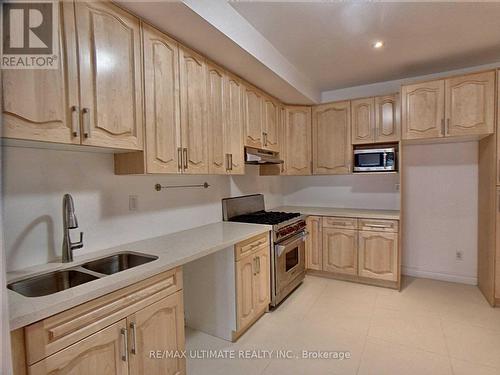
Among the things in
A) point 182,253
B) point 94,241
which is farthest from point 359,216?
point 94,241

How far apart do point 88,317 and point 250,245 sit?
4.51ft

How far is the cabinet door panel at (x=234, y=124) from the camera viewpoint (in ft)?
8.11

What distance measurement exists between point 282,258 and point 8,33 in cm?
255

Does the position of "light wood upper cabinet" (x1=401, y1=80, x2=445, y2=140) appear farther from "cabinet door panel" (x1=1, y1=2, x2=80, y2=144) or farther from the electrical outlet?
"cabinet door panel" (x1=1, y1=2, x2=80, y2=144)

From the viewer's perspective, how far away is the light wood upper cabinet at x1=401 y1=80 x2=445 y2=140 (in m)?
2.81

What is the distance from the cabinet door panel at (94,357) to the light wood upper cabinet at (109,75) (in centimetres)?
94

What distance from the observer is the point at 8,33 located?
1.14m

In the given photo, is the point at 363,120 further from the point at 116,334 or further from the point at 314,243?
the point at 116,334

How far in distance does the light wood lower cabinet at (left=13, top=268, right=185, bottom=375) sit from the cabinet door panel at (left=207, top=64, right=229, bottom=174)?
40.6 inches

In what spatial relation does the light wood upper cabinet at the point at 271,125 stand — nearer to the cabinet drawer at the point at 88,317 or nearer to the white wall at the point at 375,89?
Result: the white wall at the point at 375,89

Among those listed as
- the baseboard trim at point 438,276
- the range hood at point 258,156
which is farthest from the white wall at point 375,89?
the baseboard trim at point 438,276

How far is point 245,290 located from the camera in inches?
88.7

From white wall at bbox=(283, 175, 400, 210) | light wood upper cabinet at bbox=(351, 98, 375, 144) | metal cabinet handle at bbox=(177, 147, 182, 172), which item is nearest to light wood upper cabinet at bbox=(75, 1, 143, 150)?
metal cabinet handle at bbox=(177, 147, 182, 172)

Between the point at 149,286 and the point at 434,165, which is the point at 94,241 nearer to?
the point at 149,286
